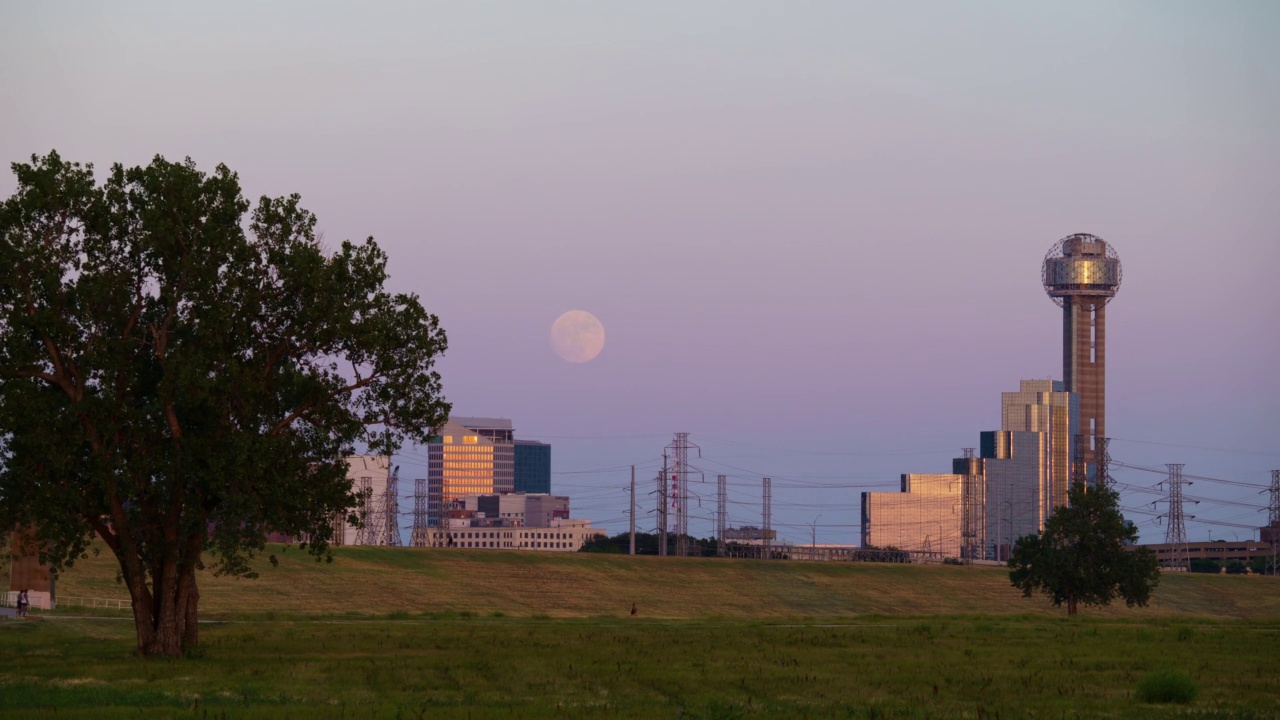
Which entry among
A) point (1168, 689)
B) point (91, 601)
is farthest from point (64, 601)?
point (1168, 689)

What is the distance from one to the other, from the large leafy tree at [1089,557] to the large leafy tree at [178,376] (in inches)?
3004

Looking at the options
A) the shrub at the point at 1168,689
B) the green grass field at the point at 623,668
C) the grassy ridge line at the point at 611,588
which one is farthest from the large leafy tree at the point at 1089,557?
the shrub at the point at 1168,689

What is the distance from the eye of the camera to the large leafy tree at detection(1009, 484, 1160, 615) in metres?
116

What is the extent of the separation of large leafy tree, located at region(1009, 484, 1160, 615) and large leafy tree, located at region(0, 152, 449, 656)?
7630 cm

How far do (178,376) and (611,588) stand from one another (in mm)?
110837

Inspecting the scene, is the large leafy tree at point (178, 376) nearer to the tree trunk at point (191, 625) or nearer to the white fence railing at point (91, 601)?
the tree trunk at point (191, 625)

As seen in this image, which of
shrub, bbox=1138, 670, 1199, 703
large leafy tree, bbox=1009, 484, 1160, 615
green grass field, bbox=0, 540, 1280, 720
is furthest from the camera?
large leafy tree, bbox=1009, 484, 1160, 615

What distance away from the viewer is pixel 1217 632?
7294 cm

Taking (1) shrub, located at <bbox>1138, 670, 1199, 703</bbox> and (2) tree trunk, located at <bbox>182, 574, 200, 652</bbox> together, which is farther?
(2) tree trunk, located at <bbox>182, 574, 200, 652</bbox>

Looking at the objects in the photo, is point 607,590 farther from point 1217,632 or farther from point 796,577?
point 1217,632

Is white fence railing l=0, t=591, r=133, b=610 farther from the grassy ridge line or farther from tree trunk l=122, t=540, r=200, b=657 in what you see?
tree trunk l=122, t=540, r=200, b=657

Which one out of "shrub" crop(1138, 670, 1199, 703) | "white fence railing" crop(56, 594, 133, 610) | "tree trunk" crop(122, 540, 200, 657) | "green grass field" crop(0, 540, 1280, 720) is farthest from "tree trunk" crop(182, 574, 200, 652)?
"white fence railing" crop(56, 594, 133, 610)

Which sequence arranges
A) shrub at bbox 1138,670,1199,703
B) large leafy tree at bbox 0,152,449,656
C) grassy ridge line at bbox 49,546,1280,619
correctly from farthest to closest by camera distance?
grassy ridge line at bbox 49,546,1280,619, large leafy tree at bbox 0,152,449,656, shrub at bbox 1138,670,1199,703

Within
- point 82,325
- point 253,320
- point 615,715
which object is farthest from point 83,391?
point 615,715
